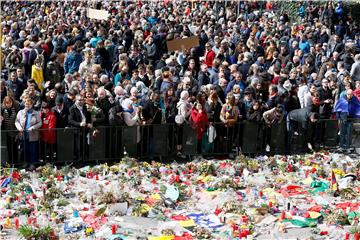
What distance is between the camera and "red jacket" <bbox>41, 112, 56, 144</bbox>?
13.1m

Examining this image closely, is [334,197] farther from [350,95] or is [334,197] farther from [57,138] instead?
[57,138]

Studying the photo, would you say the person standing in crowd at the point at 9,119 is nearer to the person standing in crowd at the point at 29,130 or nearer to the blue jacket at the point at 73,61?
the person standing in crowd at the point at 29,130

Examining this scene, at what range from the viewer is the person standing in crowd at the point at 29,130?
1283 centimetres

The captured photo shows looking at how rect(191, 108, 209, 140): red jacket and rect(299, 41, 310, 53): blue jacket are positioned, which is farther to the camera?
rect(299, 41, 310, 53): blue jacket

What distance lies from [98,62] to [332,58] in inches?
251

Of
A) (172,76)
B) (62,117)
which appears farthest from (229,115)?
(62,117)

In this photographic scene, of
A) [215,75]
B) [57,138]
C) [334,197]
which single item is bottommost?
[334,197]

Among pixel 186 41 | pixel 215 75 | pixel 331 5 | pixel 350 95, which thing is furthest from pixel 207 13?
pixel 350 95

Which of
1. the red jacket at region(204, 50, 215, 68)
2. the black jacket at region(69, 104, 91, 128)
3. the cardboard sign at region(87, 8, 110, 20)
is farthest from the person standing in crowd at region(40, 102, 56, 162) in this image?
the cardboard sign at region(87, 8, 110, 20)

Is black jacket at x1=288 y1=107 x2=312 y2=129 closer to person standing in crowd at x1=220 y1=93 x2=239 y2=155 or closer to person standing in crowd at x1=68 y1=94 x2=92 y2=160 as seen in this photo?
person standing in crowd at x1=220 y1=93 x2=239 y2=155

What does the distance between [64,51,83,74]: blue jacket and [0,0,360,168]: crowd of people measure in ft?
0.12

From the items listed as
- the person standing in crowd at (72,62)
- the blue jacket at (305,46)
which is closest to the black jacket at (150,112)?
the person standing in crowd at (72,62)

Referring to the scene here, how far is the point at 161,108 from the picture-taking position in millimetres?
14125

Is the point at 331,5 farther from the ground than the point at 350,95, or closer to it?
farther from the ground
